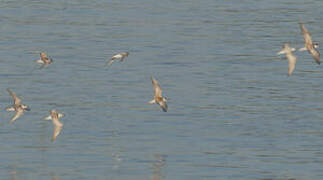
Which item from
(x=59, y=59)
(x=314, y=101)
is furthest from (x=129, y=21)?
(x=314, y=101)

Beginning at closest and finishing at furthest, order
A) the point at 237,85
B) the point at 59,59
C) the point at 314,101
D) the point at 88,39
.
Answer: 1. the point at 314,101
2. the point at 237,85
3. the point at 59,59
4. the point at 88,39

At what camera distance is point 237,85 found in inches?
2090

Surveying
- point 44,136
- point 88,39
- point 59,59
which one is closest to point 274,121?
point 44,136

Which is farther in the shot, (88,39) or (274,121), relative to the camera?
(88,39)

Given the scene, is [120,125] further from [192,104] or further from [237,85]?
[237,85]

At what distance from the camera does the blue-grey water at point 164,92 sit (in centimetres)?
4000

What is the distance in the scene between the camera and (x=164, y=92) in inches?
2047

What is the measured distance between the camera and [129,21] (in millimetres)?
72625

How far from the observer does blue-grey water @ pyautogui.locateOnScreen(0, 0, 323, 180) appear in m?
40.0

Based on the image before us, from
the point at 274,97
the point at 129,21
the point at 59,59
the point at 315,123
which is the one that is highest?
the point at 129,21

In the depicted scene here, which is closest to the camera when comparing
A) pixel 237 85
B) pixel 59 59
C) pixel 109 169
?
pixel 109 169

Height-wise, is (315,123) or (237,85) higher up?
(237,85)

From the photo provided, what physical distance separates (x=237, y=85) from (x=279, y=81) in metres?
2.34

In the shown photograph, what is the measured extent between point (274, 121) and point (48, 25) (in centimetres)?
2758
